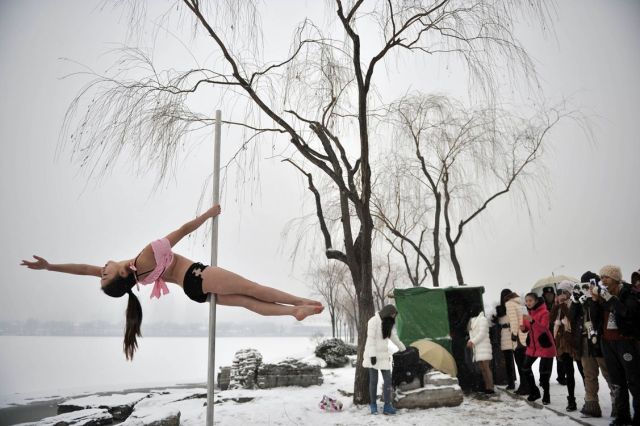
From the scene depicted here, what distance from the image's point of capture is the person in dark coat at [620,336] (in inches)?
172

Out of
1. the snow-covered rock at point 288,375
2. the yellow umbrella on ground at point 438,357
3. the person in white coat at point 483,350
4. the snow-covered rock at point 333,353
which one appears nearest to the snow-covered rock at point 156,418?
the snow-covered rock at point 288,375

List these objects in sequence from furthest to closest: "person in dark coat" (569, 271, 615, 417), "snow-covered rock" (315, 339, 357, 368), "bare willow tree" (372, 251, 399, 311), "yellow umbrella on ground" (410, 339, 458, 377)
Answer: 1. "bare willow tree" (372, 251, 399, 311)
2. "snow-covered rock" (315, 339, 357, 368)
3. "yellow umbrella on ground" (410, 339, 458, 377)
4. "person in dark coat" (569, 271, 615, 417)

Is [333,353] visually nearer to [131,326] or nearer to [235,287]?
[131,326]

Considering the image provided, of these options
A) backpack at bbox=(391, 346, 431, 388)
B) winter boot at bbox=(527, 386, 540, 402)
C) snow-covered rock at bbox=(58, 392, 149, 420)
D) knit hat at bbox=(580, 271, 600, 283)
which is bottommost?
snow-covered rock at bbox=(58, 392, 149, 420)

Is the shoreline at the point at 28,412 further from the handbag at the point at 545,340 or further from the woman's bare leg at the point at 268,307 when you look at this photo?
the handbag at the point at 545,340

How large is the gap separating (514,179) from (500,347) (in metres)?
5.89

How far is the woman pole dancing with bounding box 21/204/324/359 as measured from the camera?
2.93 metres

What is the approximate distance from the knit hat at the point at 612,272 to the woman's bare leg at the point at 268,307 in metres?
3.88

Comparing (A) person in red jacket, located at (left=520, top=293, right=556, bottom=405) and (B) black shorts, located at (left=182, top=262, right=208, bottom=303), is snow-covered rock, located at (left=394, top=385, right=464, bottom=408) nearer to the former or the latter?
(A) person in red jacket, located at (left=520, top=293, right=556, bottom=405)

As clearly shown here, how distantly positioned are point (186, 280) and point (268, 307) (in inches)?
27.0

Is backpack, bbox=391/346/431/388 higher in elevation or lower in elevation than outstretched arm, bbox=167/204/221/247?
lower

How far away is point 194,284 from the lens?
3.02m

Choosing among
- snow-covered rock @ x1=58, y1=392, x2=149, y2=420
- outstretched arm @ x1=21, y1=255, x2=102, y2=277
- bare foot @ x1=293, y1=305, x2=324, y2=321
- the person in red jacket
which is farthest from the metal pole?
snow-covered rock @ x1=58, y1=392, x2=149, y2=420

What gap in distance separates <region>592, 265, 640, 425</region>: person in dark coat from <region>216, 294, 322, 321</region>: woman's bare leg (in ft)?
12.5
